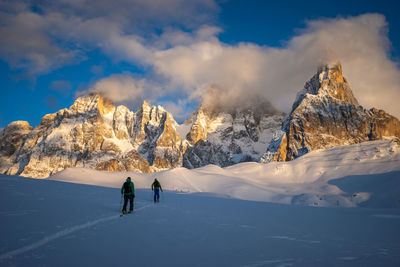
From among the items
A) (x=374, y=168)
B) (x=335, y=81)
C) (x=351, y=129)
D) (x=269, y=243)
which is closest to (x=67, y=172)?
(x=269, y=243)

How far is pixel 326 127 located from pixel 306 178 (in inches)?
3941

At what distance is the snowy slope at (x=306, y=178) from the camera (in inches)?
1576

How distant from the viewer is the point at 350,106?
15100 centimetres

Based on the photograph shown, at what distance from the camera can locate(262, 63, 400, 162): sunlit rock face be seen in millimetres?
138750

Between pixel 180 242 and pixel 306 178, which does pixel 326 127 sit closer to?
pixel 306 178

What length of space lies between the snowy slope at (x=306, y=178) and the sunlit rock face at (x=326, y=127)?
231 ft

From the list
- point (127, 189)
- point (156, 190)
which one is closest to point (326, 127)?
point (156, 190)

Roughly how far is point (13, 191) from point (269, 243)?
1335cm

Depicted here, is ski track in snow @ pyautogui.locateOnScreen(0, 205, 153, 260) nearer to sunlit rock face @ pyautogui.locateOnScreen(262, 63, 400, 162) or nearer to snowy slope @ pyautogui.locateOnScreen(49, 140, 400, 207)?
snowy slope @ pyautogui.locateOnScreen(49, 140, 400, 207)

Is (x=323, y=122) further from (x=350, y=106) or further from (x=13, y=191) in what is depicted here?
(x=13, y=191)

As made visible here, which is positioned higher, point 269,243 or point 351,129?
point 351,129

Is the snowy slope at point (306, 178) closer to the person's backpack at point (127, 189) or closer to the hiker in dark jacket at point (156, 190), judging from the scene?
the hiker in dark jacket at point (156, 190)

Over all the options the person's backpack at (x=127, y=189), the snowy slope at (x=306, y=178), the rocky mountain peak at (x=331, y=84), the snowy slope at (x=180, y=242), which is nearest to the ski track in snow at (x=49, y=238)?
the snowy slope at (x=180, y=242)

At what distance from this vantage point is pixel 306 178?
199 feet
